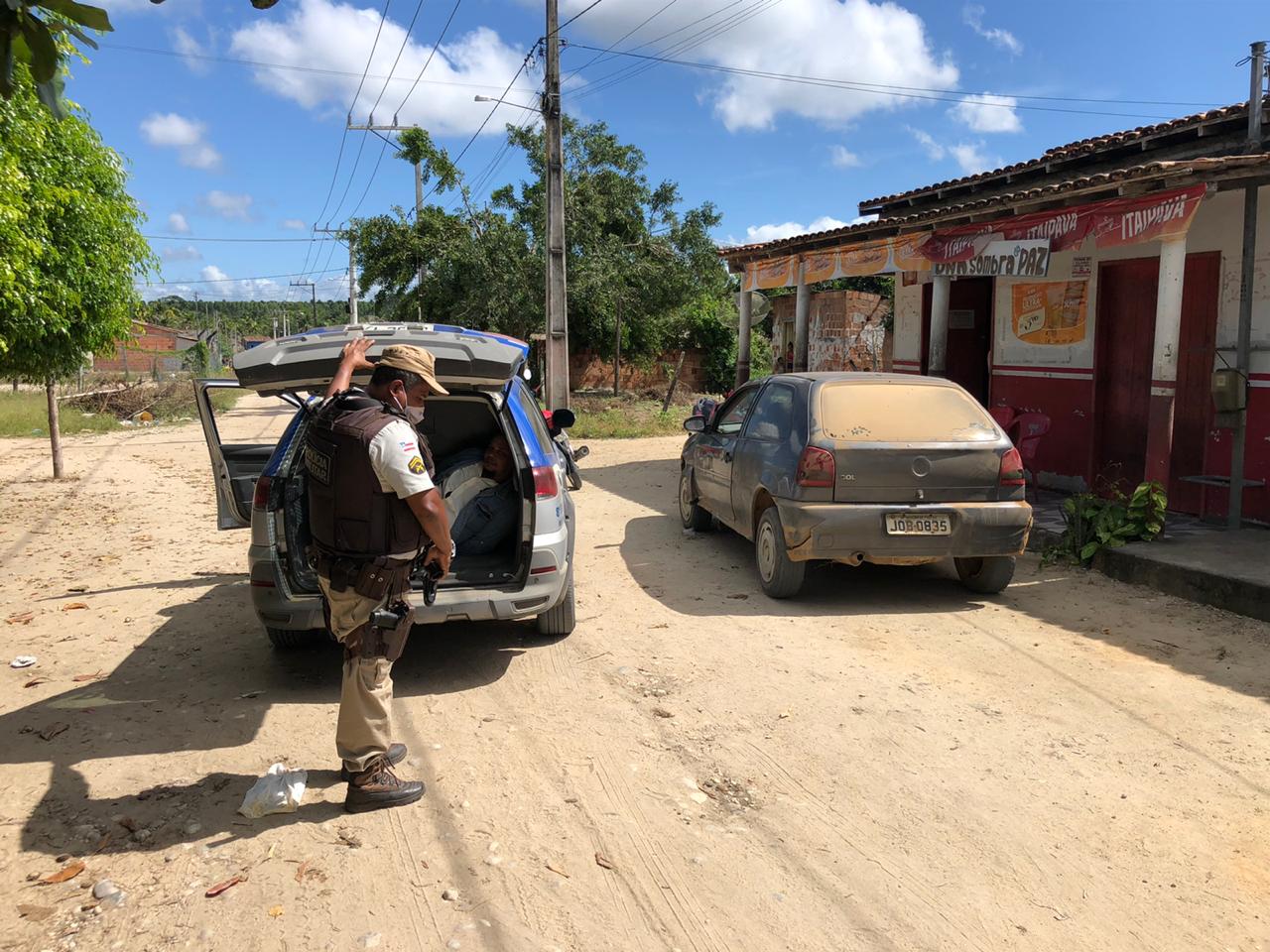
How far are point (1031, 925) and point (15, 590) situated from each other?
7217mm

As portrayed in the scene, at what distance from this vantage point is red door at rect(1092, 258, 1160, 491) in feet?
30.6

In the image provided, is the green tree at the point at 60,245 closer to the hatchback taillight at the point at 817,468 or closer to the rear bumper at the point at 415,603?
the rear bumper at the point at 415,603

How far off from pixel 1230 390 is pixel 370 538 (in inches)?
270

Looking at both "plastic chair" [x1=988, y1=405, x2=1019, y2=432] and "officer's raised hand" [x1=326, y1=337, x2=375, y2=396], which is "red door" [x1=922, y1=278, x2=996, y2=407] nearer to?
"plastic chair" [x1=988, y1=405, x2=1019, y2=432]

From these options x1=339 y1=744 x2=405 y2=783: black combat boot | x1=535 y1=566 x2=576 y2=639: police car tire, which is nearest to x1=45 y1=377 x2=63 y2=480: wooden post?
x1=535 y1=566 x2=576 y2=639: police car tire

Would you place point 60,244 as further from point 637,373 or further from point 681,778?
point 637,373

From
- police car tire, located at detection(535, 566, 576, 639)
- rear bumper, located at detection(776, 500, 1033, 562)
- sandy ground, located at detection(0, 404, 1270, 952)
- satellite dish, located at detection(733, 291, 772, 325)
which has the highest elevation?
satellite dish, located at detection(733, 291, 772, 325)

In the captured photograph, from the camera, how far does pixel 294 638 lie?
5141 millimetres

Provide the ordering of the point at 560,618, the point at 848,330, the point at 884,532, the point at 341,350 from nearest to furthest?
the point at 341,350 < the point at 560,618 < the point at 884,532 < the point at 848,330

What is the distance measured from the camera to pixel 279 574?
4.64m

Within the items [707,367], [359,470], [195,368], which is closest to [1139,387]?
[359,470]

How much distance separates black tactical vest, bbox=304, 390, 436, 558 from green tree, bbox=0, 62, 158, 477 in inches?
191

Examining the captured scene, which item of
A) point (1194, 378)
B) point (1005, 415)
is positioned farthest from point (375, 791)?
point (1194, 378)

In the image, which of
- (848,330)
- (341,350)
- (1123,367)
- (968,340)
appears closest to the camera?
(341,350)
